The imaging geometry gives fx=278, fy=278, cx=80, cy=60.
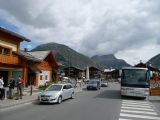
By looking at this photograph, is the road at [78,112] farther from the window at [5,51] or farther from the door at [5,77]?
the door at [5,77]

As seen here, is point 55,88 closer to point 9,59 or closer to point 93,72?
point 9,59

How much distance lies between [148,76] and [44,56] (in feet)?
76.0

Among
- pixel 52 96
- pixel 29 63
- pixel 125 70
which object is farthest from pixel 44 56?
pixel 52 96

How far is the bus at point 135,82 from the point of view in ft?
80.1

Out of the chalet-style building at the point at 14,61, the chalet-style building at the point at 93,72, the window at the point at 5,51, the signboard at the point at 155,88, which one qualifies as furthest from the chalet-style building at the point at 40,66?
the chalet-style building at the point at 93,72

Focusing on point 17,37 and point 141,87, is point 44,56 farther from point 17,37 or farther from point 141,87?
point 141,87

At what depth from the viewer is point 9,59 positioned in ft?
106

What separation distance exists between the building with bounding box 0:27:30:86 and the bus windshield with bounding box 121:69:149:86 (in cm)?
1378

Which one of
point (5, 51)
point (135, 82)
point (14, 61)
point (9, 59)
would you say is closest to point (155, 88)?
point (135, 82)

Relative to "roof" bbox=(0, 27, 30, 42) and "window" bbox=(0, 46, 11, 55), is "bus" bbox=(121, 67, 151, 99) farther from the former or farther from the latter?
"window" bbox=(0, 46, 11, 55)

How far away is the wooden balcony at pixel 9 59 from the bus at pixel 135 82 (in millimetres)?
13516

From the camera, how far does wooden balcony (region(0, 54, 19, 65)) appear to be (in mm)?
30739

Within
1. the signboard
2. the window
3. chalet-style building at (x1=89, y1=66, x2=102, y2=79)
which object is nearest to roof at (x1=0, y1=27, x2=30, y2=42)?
the window

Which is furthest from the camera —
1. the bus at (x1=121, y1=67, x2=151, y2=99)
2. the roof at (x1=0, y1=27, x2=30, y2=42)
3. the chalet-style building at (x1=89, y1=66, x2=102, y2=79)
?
the chalet-style building at (x1=89, y1=66, x2=102, y2=79)
